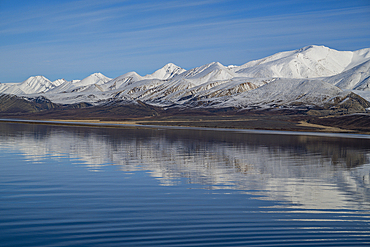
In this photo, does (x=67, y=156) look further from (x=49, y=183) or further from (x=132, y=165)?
(x=49, y=183)

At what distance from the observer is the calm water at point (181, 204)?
966 cm

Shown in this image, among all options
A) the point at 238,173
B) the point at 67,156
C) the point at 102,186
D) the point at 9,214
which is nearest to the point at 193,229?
the point at 9,214

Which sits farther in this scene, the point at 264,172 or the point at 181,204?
the point at 264,172

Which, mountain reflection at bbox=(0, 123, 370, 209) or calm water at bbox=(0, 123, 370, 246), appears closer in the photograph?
calm water at bbox=(0, 123, 370, 246)

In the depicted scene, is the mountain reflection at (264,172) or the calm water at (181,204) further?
the mountain reflection at (264,172)

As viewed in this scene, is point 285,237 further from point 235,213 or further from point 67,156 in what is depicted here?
point 67,156

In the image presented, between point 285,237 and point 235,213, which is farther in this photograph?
point 235,213

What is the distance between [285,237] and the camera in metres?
9.78

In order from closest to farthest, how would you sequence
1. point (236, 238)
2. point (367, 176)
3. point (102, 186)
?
point (236, 238) → point (102, 186) → point (367, 176)

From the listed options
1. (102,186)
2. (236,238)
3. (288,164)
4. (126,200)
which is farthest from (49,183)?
(288,164)

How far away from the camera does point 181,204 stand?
13.0 m

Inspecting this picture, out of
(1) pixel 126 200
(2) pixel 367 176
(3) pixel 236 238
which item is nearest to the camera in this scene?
(3) pixel 236 238

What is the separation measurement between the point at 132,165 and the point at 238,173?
654cm

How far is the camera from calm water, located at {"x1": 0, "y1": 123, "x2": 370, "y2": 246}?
9.66 meters
